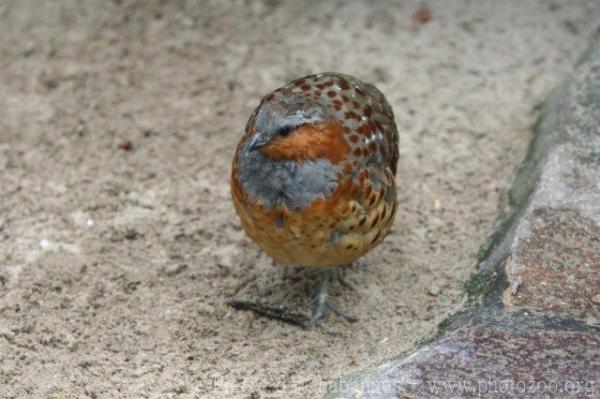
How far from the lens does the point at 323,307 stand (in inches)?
189

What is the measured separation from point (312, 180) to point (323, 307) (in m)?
0.86

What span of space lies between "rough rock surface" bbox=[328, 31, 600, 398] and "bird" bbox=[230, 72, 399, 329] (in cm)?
61

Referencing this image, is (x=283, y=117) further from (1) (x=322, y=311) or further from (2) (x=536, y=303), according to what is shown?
(2) (x=536, y=303)

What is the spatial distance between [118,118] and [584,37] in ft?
11.0

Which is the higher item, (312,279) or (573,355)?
(573,355)

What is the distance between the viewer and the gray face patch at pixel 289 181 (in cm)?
425

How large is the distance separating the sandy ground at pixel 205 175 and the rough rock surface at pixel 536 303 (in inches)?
12.8

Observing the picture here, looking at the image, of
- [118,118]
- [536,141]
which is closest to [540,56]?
[536,141]

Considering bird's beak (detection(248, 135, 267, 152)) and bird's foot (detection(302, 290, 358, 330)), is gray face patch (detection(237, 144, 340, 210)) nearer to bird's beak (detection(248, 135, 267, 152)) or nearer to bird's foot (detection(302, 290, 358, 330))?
bird's beak (detection(248, 135, 267, 152))

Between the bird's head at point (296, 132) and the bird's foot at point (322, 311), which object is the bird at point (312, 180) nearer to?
the bird's head at point (296, 132)

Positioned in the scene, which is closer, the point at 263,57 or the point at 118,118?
the point at 118,118

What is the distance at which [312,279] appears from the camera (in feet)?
→ 16.9

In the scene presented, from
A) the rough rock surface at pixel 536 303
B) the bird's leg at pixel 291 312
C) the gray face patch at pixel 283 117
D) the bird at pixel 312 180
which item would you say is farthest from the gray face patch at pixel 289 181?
the rough rock surface at pixel 536 303

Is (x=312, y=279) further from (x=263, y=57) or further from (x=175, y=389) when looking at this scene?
(x=263, y=57)
